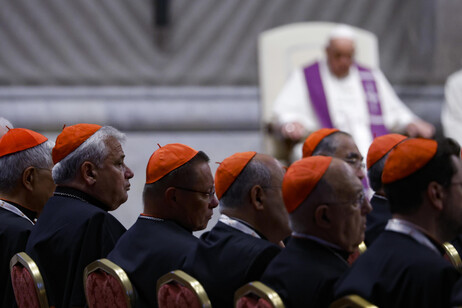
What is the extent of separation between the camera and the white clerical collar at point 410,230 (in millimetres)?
2457

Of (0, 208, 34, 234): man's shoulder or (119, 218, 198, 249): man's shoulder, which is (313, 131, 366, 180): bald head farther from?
(0, 208, 34, 234): man's shoulder

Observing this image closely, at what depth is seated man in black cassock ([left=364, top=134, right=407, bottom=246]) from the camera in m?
3.64

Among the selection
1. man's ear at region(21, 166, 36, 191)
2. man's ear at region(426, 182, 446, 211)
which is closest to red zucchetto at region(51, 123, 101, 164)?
man's ear at region(21, 166, 36, 191)

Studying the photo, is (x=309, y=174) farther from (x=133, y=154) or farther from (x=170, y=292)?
(x=133, y=154)

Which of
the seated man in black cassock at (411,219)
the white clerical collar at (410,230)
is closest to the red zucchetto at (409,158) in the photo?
the seated man in black cassock at (411,219)

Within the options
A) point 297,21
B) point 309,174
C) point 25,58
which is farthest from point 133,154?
point 309,174

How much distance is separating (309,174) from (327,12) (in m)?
7.03

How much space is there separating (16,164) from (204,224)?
3.43ft

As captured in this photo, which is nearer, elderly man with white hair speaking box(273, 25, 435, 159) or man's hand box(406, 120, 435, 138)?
man's hand box(406, 120, 435, 138)

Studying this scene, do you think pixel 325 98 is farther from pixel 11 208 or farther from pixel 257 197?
pixel 257 197

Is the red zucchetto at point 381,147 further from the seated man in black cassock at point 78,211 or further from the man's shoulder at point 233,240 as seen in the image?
the seated man in black cassock at point 78,211

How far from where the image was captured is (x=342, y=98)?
25.3ft

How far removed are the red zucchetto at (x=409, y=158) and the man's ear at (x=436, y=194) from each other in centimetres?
7

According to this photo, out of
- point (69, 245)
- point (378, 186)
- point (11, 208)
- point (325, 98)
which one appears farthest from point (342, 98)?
point (69, 245)
